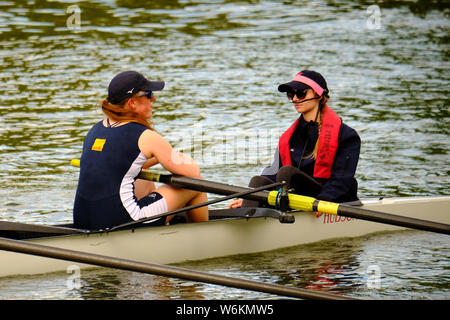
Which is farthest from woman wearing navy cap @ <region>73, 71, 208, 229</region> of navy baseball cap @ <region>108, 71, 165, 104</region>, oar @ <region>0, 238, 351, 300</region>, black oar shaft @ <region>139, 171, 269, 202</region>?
oar @ <region>0, 238, 351, 300</region>

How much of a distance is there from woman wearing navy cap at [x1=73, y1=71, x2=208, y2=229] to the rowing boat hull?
19 centimetres

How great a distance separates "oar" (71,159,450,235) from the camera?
24.2ft

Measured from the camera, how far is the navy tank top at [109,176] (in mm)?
7383

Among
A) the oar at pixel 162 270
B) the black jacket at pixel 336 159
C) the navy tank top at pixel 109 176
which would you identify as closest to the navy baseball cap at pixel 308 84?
the black jacket at pixel 336 159

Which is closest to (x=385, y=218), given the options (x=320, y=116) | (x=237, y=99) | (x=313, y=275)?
(x=313, y=275)

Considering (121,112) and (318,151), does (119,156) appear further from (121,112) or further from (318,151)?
(318,151)

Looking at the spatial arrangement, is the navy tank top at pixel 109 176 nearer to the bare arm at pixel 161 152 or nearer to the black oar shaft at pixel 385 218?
the bare arm at pixel 161 152

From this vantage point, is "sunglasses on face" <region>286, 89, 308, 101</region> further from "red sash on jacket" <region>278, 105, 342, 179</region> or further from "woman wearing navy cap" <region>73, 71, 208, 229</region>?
"woman wearing navy cap" <region>73, 71, 208, 229</region>

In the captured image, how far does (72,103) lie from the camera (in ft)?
47.8

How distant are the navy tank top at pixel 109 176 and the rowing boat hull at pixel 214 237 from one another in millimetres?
159

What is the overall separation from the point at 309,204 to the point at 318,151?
0.90 m
